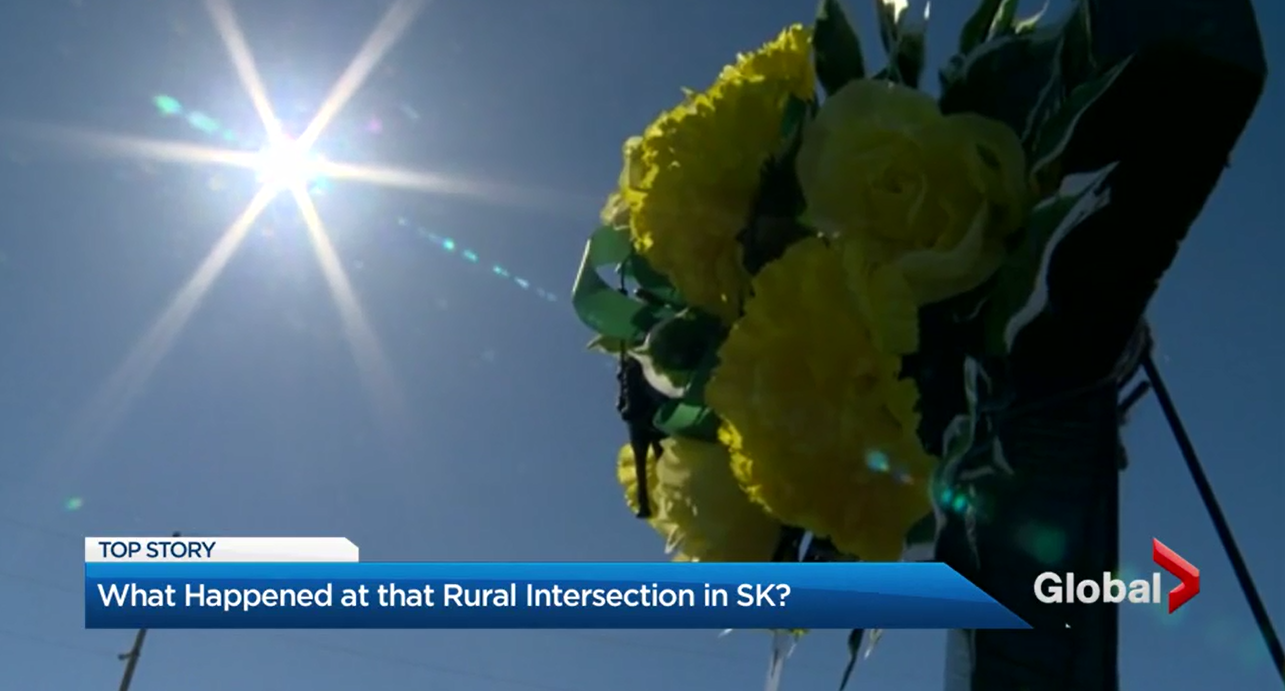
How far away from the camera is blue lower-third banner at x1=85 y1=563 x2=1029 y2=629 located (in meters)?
1.39

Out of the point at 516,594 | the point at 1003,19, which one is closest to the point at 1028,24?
the point at 1003,19

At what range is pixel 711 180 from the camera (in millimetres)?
1218

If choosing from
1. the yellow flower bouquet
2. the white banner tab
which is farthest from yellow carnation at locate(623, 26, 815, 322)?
the white banner tab

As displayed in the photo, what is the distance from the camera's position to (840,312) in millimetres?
1021

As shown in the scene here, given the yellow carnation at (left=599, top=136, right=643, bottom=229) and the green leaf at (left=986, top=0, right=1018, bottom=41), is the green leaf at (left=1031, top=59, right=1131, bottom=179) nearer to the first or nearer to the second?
the green leaf at (left=986, top=0, right=1018, bottom=41)

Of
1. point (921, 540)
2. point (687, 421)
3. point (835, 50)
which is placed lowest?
point (921, 540)

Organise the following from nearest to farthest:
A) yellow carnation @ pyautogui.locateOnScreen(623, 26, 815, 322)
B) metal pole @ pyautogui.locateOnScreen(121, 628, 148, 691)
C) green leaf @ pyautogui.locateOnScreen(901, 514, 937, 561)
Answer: green leaf @ pyautogui.locateOnScreen(901, 514, 937, 561) < yellow carnation @ pyautogui.locateOnScreen(623, 26, 815, 322) < metal pole @ pyautogui.locateOnScreen(121, 628, 148, 691)

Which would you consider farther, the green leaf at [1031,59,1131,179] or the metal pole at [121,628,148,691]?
the metal pole at [121,628,148,691]

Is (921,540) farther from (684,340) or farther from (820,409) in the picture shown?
(684,340)

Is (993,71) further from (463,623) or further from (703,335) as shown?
(463,623)

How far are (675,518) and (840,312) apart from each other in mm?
399

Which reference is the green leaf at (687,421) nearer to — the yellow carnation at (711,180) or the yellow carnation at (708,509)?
the yellow carnation at (708,509)

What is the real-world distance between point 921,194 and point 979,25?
389 mm

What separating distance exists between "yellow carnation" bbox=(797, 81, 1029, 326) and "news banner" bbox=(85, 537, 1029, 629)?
409 millimetres
